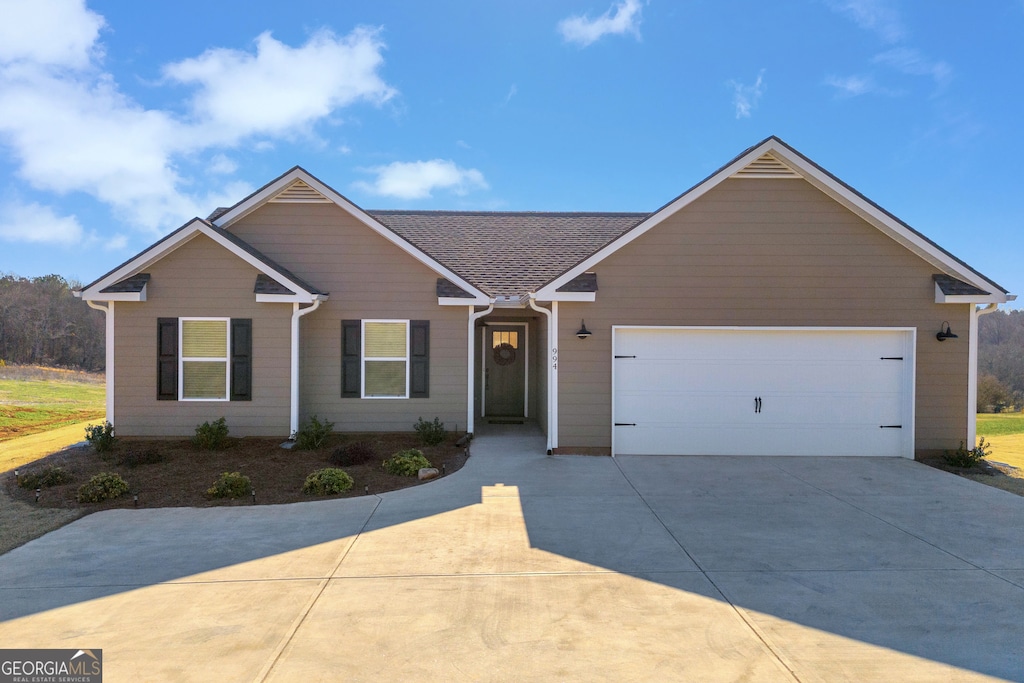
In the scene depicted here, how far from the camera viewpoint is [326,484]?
768 centimetres

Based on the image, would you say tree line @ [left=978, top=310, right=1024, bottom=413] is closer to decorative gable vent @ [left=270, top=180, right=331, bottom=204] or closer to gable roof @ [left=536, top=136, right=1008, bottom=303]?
gable roof @ [left=536, top=136, right=1008, bottom=303]

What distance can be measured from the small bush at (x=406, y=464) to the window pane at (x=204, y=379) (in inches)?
152

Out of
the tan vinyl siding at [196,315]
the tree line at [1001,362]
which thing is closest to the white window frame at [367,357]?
the tan vinyl siding at [196,315]

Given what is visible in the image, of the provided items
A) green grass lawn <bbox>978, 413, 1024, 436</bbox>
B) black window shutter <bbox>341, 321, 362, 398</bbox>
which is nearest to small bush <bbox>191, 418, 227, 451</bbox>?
black window shutter <bbox>341, 321, 362, 398</bbox>

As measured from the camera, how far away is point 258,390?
10734 millimetres

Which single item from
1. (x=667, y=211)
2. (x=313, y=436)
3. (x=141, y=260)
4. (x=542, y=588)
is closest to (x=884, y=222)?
(x=667, y=211)

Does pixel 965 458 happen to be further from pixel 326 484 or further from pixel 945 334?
pixel 326 484

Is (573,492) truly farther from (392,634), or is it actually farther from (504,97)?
(504,97)

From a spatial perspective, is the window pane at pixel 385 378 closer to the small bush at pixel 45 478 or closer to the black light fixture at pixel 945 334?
the small bush at pixel 45 478

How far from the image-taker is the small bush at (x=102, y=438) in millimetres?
9828

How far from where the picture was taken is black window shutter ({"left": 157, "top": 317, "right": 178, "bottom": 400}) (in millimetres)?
10633

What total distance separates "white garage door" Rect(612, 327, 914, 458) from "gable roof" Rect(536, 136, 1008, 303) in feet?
4.44

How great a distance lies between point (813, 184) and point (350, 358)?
866 cm

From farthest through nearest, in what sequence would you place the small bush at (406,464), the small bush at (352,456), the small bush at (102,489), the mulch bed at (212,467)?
the small bush at (352,456)
the small bush at (406,464)
the mulch bed at (212,467)
the small bush at (102,489)
